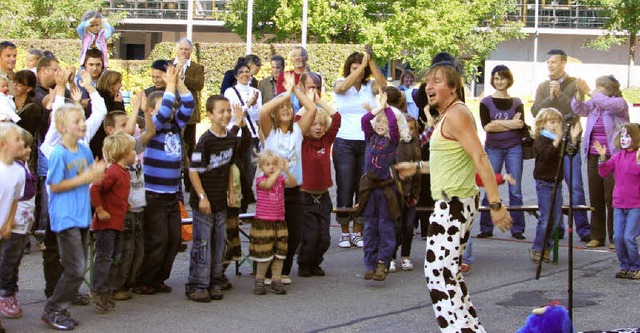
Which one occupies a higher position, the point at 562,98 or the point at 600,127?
the point at 562,98

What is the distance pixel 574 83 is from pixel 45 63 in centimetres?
579

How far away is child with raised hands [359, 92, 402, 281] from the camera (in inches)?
382

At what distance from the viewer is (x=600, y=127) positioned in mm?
11938

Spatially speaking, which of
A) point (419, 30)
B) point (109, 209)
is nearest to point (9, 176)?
point (109, 209)

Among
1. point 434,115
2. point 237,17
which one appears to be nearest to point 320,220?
point 434,115

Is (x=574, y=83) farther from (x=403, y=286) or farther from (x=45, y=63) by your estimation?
(x=45, y=63)

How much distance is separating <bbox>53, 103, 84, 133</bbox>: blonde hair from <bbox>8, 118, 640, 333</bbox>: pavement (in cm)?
145

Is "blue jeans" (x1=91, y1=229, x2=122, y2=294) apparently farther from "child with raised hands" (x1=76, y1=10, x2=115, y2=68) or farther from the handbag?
the handbag

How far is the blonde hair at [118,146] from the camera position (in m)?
8.24

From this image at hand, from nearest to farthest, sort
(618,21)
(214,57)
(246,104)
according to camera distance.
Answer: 1. (246,104)
2. (214,57)
3. (618,21)

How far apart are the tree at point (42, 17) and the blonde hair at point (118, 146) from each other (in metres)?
35.4

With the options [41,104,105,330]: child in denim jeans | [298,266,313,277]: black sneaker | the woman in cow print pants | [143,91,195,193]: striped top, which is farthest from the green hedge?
the woman in cow print pants

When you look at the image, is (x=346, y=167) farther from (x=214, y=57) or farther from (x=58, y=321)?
(x=214, y=57)

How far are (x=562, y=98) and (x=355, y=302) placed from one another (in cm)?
442
